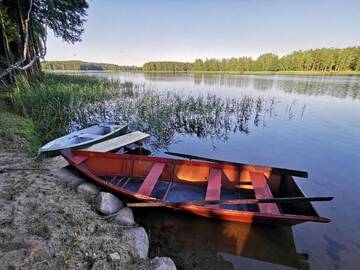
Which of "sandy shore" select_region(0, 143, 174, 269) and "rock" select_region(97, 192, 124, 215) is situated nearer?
"sandy shore" select_region(0, 143, 174, 269)

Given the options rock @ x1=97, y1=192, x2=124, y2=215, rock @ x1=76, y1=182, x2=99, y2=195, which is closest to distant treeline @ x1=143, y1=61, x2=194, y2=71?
rock @ x1=76, y1=182, x2=99, y2=195

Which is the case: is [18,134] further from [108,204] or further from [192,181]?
→ [192,181]

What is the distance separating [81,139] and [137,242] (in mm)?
3636

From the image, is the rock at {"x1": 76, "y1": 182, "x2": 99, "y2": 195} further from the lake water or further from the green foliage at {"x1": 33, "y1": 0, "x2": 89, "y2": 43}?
the green foliage at {"x1": 33, "y1": 0, "x2": 89, "y2": 43}

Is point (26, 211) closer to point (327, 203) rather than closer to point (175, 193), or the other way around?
point (175, 193)

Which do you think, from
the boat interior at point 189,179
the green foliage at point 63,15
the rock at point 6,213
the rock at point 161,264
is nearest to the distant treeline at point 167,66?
the green foliage at point 63,15

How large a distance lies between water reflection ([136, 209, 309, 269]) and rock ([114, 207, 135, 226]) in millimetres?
321

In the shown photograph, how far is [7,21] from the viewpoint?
11727 millimetres

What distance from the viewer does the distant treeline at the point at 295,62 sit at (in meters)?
50.1

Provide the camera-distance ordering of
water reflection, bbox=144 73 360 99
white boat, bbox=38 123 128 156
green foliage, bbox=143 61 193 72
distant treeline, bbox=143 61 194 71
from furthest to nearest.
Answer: distant treeline, bbox=143 61 194 71, green foliage, bbox=143 61 193 72, water reflection, bbox=144 73 360 99, white boat, bbox=38 123 128 156

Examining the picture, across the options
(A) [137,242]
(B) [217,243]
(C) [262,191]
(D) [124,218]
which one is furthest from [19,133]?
(C) [262,191]

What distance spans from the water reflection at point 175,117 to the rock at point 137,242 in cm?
402

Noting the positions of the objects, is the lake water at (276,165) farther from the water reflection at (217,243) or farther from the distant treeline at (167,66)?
the distant treeline at (167,66)

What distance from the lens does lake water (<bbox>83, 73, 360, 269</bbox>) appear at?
8.74ft
